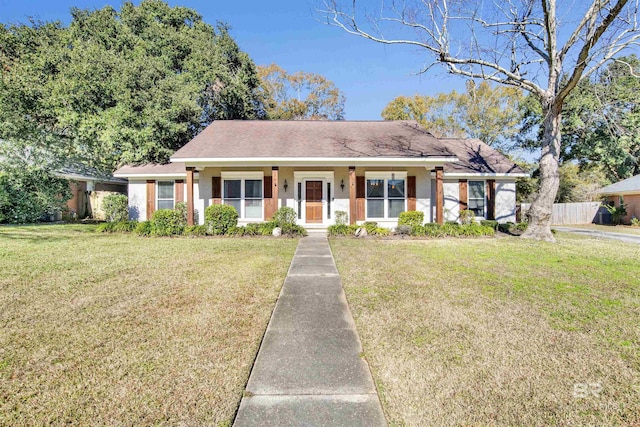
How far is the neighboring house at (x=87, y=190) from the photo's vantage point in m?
18.7

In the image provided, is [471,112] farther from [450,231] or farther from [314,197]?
[314,197]

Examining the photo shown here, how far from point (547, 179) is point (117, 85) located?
19.4m

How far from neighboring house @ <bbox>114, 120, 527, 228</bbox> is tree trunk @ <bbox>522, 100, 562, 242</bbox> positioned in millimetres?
3031

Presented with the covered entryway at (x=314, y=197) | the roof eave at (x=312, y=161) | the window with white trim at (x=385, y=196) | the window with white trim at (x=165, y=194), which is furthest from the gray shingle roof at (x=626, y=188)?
the window with white trim at (x=165, y=194)

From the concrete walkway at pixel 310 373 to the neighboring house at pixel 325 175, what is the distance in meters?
8.95

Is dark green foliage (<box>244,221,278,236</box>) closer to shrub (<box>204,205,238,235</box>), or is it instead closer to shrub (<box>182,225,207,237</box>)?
shrub (<box>204,205,238,235</box>)

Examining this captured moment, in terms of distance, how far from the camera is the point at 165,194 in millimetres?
16094

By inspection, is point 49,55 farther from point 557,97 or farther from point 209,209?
point 557,97

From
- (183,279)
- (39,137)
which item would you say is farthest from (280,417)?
(39,137)

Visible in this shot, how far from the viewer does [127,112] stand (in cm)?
1568

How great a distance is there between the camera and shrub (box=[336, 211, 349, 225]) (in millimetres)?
13930

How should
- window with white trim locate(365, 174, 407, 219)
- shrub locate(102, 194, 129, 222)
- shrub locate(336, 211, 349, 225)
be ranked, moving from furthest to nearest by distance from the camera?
shrub locate(102, 194, 129, 222), window with white trim locate(365, 174, 407, 219), shrub locate(336, 211, 349, 225)

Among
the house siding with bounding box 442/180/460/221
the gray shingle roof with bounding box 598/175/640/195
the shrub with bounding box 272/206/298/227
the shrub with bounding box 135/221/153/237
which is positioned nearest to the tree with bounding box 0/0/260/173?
the shrub with bounding box 135/221/153/237

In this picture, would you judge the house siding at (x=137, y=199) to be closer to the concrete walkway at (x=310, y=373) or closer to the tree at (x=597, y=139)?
the concrete walkway at (x=310, y=373)
